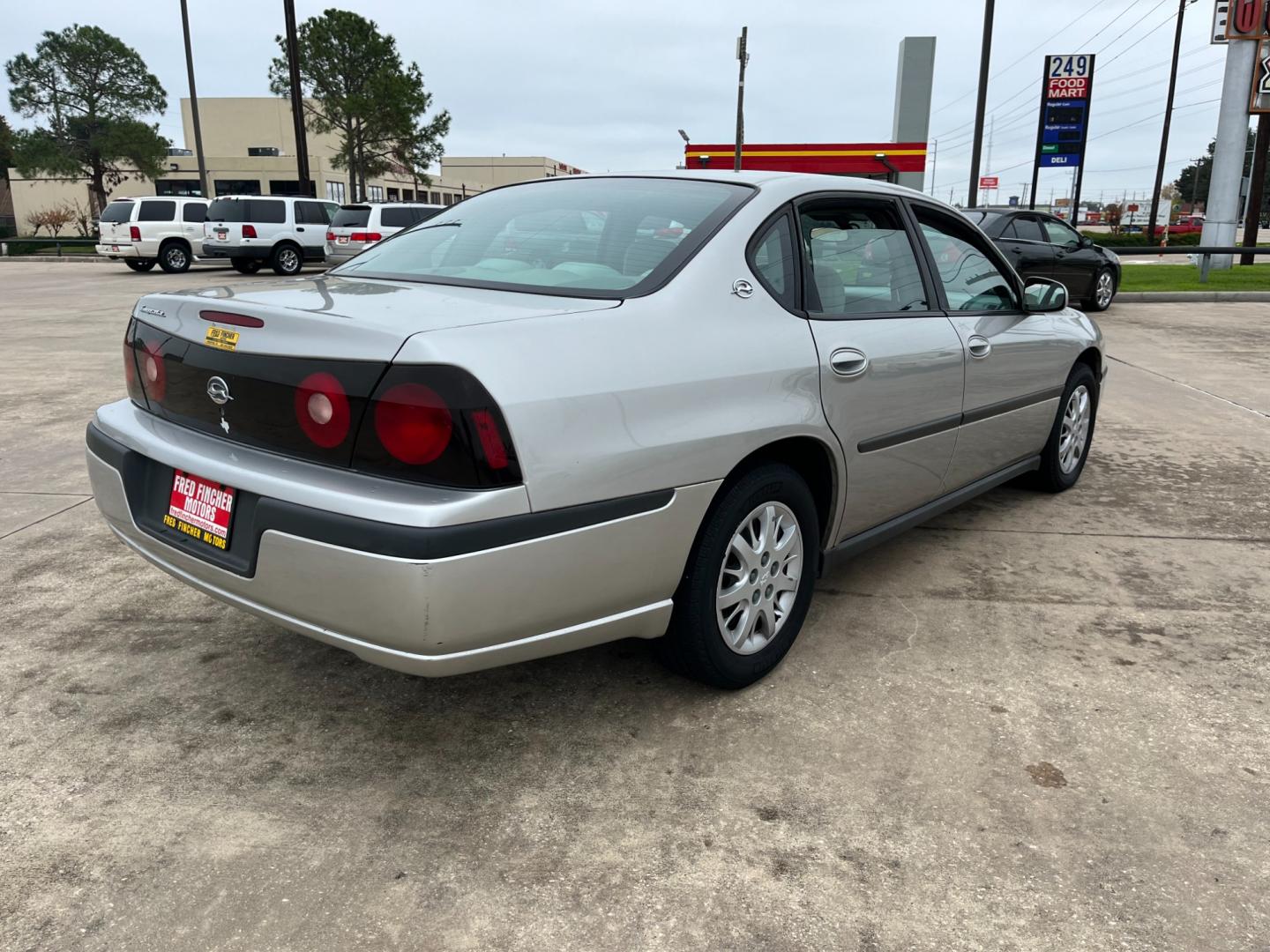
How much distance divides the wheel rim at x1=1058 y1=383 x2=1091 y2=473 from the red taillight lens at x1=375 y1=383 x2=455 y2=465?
12.1ft

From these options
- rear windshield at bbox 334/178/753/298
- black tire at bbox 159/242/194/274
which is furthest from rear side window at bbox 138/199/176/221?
rear windshield at bbox 334/178/753/298

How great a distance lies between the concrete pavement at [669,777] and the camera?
2037 millimetres

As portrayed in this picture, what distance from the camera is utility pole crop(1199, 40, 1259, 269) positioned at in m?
21.1

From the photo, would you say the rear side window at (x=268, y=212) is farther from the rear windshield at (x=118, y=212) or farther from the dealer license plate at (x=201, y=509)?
the dealer license plate at (x=201, y=509)

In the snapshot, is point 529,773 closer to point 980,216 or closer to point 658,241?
point 658,241

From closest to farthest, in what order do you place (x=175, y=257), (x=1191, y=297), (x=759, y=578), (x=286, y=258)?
(x=759, y=578) → (x=1191, y=297) → (x=286, y=258) → (x=175, y=257)

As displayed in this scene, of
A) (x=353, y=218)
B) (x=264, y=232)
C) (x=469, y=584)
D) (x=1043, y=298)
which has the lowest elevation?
(x=469, y=584)

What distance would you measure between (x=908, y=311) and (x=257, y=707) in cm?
249

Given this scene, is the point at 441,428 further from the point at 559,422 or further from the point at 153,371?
the point at 153,371

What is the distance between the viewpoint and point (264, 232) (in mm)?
21438

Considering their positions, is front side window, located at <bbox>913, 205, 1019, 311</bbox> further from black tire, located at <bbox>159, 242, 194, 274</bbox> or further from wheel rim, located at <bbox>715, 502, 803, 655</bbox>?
black tire, located at <bbox>159, 242, 194, 274</bbox>

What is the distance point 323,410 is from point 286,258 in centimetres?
2154

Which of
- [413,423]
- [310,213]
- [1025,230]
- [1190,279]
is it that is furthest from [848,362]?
[310,213]

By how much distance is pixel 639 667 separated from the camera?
124 inches
